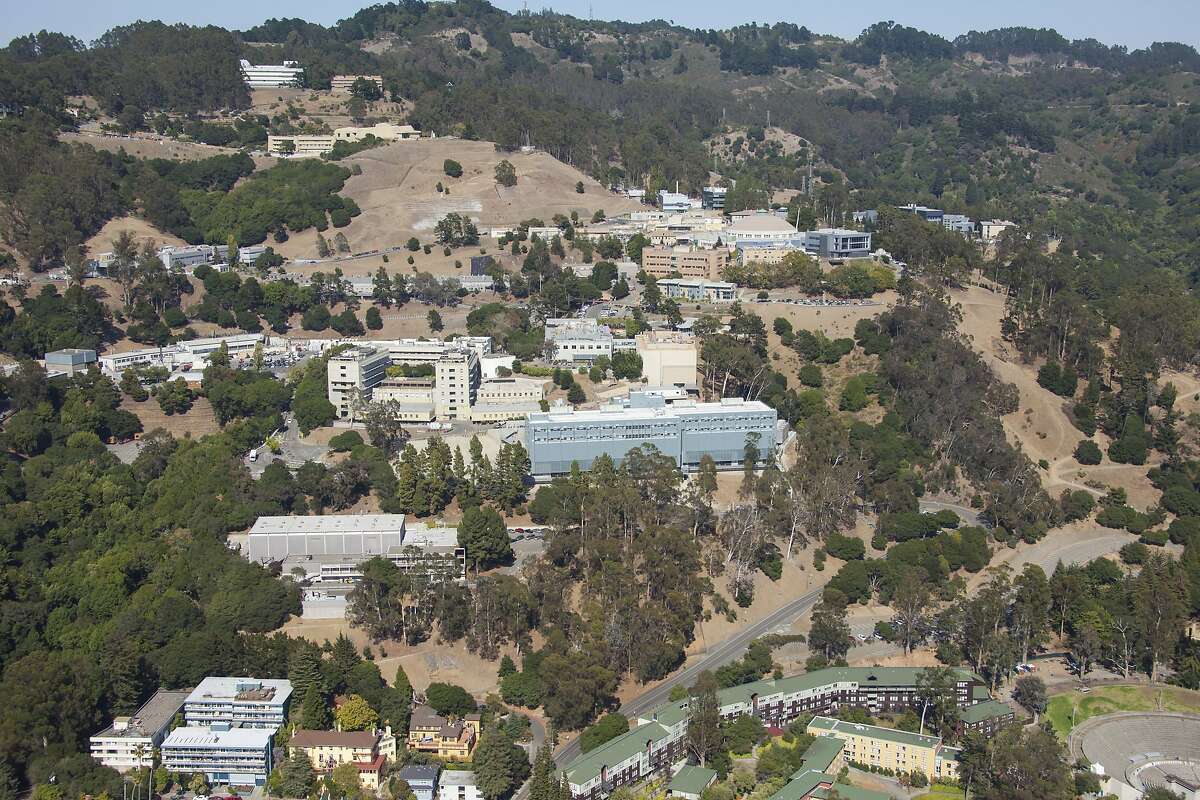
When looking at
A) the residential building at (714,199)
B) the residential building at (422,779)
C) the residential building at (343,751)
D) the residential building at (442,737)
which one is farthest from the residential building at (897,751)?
the residential building at (714,199)

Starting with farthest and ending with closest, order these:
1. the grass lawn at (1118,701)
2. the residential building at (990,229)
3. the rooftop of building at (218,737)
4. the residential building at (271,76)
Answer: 1. the residential building at (271,76)
2. the residential building at (990,229)
3. the grass lawn at (1118,701)
4. the rooftop of building at (218,737)

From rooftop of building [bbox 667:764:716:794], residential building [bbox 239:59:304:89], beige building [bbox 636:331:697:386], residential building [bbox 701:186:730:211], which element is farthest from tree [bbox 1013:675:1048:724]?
residential building [bbox 239:59:304:89]

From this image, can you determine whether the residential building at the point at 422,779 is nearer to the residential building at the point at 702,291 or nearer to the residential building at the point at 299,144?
the residential building at the point at 702,291

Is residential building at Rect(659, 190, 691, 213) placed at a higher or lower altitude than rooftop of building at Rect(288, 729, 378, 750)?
higher

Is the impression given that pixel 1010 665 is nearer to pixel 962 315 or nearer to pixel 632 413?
pixel 632 413

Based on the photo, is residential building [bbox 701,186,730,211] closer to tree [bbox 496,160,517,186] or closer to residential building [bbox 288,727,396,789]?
tree [bbox 496,160,517,186]

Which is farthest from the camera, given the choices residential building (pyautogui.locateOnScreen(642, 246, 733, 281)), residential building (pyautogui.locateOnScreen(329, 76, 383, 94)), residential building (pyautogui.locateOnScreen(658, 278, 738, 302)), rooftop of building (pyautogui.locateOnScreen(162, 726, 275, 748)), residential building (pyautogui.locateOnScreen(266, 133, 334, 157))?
residential building (pyautogui.locateOnScreen(329, 76, 383, 94))

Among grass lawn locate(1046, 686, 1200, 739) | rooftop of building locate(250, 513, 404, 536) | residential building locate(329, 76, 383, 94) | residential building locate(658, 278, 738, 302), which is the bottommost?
grass lawn locate(1046, 686, 1200, 739)
